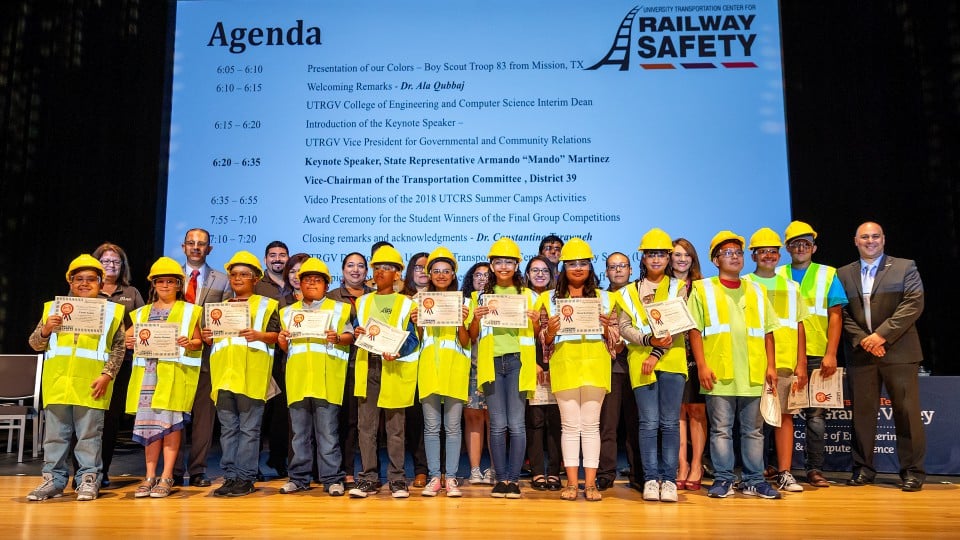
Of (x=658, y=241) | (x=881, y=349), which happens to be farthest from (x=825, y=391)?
(x=658, y=241)

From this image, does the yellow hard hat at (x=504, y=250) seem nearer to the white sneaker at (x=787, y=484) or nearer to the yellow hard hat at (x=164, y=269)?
the yellow hard hat at (x=164, y=269)

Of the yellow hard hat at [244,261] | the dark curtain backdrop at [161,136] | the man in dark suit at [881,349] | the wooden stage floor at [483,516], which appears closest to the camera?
the wooden stage floor at [483,516]

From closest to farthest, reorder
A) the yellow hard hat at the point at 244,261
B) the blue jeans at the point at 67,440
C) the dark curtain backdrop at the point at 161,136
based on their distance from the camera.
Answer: the blue jeans at the point at 67,440 → the yellow hard hat at the point at 244,261 → the dark curtain backdrop at the point at 161,136

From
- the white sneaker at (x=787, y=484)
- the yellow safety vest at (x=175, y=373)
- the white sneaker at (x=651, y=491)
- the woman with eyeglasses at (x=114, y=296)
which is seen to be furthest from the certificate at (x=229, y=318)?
the white sneaker at (x=787, y=484)

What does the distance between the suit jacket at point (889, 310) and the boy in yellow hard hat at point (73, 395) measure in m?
5.12

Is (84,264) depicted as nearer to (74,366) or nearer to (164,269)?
(164,269)

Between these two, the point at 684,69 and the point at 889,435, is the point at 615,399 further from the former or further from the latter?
the point at 684,69

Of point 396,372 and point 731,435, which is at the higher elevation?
point 396,372

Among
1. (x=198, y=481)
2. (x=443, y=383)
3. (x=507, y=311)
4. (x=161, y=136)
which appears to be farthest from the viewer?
(x=161, y=136)

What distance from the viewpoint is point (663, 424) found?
4465 millimetres

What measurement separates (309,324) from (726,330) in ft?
8.66

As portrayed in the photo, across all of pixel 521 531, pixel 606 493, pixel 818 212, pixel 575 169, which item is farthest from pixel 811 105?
pixel 521 531

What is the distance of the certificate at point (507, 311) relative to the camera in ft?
14.5

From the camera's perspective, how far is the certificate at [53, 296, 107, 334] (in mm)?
4504
